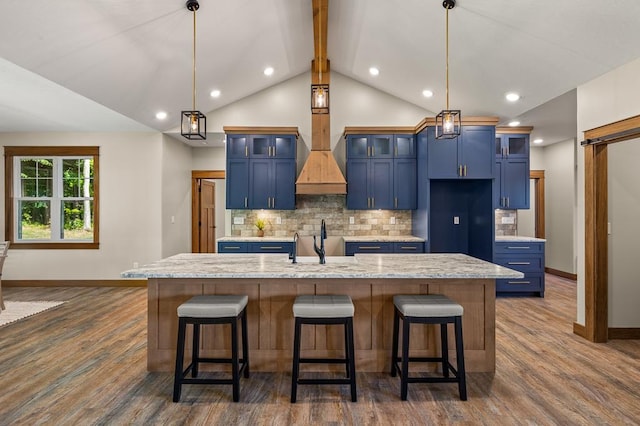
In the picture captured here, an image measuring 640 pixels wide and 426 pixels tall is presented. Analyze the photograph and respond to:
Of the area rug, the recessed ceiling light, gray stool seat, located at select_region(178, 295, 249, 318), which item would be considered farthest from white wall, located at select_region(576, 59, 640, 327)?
the area rug

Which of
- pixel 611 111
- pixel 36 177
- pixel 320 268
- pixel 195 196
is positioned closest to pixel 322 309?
pixel 320 268

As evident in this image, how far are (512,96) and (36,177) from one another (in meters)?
7.39

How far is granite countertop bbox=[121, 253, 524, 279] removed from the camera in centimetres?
250

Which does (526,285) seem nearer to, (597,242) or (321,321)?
(597,242)

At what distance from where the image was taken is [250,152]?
5.71 m

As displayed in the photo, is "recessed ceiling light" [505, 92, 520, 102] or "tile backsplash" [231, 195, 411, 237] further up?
"recessed ceiling light" [505, 92, 520, 102]

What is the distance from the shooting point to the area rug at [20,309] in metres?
4.27

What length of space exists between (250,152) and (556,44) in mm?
4077

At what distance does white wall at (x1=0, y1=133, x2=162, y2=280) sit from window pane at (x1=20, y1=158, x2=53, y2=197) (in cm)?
33

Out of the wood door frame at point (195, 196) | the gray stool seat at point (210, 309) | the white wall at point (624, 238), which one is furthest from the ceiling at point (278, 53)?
the gray stool seat at point (210, 309)

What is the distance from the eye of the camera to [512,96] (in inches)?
179

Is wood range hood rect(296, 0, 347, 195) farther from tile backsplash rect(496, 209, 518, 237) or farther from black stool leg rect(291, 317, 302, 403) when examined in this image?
tile backsplash rect(496, 209, 518, 237)

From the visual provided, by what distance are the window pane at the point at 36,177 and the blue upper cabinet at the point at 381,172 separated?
16.5 ft

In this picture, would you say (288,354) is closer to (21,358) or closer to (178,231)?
(21,358)
